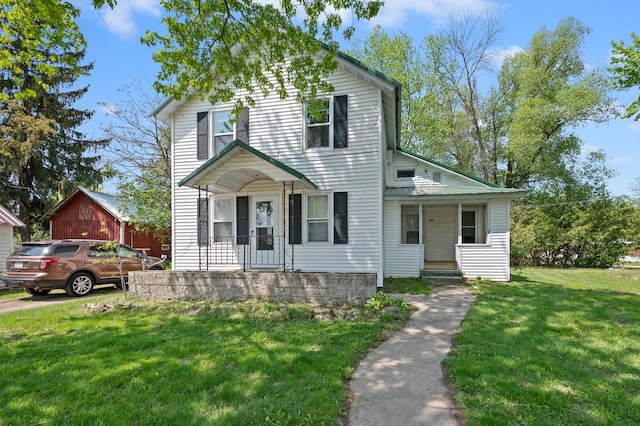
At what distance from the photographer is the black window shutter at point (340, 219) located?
9.81 meters

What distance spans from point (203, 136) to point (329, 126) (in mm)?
4368

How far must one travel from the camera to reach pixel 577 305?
25.1ft

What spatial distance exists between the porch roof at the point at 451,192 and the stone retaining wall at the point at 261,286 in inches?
202

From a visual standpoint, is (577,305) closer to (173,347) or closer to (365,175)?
(365,175)

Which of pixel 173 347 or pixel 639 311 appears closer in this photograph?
pixel 173 347

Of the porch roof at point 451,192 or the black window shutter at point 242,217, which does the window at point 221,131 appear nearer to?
the black window shutter at point 242,217

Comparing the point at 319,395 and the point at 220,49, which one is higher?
the point at 220,49

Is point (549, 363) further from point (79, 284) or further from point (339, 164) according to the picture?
point (79, 284)

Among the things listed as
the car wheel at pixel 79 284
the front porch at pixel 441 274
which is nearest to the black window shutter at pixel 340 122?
the front porch at pixel 441 274

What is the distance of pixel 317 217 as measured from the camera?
10.1m

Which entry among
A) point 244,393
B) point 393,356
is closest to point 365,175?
point 393,356

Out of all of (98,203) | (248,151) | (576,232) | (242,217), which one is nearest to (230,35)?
(248,151)

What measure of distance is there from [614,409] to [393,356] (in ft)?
7.86

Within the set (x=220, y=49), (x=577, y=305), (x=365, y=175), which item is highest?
(x=220, y=49)
